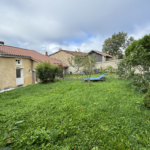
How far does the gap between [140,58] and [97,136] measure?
196 inches

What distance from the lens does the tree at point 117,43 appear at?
87.9ft

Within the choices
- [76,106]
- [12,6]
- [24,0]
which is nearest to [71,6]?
[24,0]

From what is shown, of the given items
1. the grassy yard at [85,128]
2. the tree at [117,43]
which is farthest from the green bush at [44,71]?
the tree at [117,43]

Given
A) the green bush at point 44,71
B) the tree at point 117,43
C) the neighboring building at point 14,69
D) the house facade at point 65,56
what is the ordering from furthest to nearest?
the tree at point 117,43, the house facade at point 65,56, the neighboring building at point 14,69, the green bush at point 44,71

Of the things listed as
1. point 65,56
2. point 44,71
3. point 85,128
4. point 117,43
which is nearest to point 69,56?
point 65,56

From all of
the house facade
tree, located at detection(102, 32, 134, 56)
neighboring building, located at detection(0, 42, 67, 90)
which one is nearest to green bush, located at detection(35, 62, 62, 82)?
neighboring building, located at detection(0, 42, 67, 90)

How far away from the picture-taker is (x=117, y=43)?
1088 inches

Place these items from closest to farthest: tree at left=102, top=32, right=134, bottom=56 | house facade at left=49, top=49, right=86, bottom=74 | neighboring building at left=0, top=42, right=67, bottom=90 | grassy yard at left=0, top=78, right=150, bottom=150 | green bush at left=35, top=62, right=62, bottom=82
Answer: grassy yard at left=0, top=78, right=150, bottom=150
green bush at left=35, top=62, right=62, bottom=82
neighboring building at left=0, top=42, right=67, bottom=90
house facade at left=49, top=49, right=86, bottom=74
tree at left=102, top=32, right=134, bottom=56

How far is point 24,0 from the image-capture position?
547 cm

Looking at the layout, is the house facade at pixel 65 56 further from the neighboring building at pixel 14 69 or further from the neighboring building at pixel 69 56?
the neighboring building at pixel 14 69

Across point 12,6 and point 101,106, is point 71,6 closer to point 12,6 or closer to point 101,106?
point 12,6

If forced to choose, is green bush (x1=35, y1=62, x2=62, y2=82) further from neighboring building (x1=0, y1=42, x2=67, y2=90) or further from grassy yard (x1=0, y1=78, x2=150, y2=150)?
grassy yard (x1=0, y1=78, x2=150, y2=150)

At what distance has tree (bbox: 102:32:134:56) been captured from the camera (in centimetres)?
2680

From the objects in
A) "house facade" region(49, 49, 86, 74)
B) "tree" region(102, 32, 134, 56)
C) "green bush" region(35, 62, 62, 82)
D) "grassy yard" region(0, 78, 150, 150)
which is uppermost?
"tree" region(102, 32, 134, 56)
